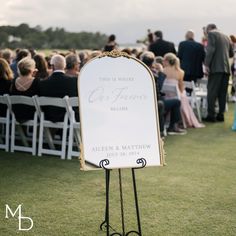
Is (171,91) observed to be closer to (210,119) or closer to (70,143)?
(210,119)

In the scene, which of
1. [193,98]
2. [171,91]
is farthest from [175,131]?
[193,98]

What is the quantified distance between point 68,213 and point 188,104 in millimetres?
5803

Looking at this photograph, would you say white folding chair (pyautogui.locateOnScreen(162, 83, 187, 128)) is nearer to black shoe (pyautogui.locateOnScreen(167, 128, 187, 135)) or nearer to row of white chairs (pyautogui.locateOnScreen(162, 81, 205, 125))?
row of white chairs (pyautogui.locateOnScreen(162, 81, 205, 125))

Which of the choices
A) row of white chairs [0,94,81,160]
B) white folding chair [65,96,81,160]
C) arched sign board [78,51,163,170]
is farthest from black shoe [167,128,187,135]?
arched sign board [78,51,163,170]

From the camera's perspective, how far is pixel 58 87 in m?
7.71

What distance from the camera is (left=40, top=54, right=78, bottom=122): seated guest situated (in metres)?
7.63

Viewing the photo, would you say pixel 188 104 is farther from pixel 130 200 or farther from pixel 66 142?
pixel 130 200

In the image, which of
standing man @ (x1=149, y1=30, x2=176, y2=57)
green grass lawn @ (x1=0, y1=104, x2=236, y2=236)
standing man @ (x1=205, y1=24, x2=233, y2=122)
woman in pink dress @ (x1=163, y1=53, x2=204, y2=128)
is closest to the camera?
green grass lawn @ (x1=0, y1=104, x2=236, y2=236)

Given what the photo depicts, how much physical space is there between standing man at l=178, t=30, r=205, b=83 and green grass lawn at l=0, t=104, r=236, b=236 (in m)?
4.33

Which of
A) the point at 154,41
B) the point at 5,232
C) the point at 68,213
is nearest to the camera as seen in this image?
the point at 5,232

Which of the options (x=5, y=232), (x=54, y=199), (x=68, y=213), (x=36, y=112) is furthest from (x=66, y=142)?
(x=5, y=232)

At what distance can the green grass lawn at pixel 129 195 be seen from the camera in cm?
460

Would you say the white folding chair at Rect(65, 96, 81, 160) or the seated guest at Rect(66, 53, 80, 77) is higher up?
the seated guest at Rect(66, 53, 80, 77)

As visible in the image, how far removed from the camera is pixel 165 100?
375 inches
